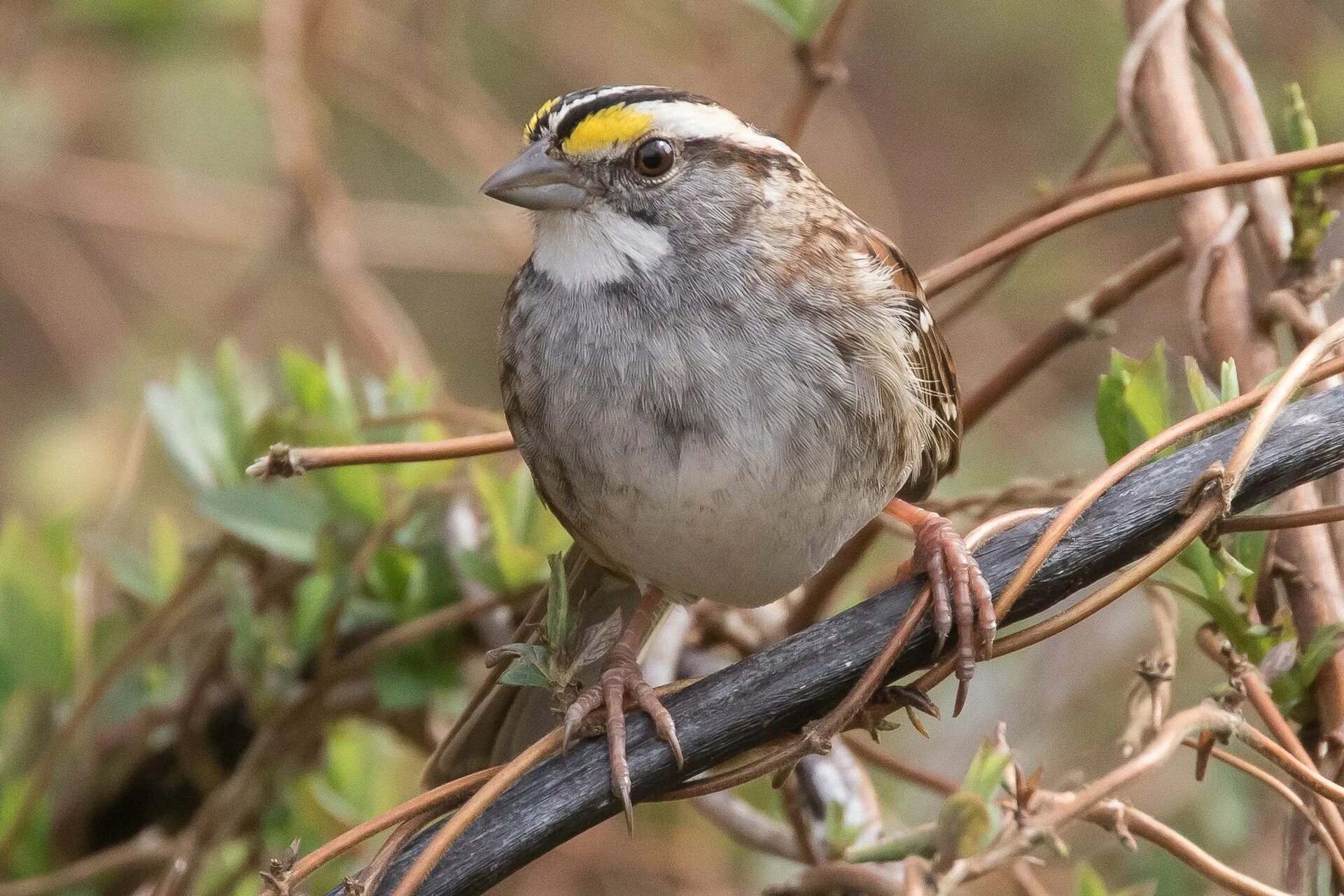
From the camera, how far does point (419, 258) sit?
Result: 407 cm

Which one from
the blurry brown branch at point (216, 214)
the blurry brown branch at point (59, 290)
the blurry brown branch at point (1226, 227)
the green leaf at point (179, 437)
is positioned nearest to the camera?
the blurry brown branch at point (1226, 227)

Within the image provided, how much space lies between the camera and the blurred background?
241 cm

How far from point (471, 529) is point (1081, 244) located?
2263 millimetres

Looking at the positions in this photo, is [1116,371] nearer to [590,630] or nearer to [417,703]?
[590,630]

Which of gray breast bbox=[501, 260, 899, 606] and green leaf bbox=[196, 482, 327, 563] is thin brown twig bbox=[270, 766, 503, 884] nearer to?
gray breast bbox=[501, 260, 899, 606]

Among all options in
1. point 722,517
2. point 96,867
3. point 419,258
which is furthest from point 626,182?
point 419,258

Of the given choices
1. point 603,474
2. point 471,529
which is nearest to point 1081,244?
point 471,529

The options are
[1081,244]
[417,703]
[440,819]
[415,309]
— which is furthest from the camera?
[415,309]

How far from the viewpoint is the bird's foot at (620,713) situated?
1.40m

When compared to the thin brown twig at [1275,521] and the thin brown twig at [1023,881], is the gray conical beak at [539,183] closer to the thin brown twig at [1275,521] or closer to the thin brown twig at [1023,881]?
the thin brown twig at [1275,521]

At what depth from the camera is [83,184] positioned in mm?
4266

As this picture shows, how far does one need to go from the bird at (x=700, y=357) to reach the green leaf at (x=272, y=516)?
0.52 metres

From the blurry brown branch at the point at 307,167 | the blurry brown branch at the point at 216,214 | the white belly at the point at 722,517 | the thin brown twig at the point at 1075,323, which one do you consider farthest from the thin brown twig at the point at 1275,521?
the blurry brown branch at the point at 216,214

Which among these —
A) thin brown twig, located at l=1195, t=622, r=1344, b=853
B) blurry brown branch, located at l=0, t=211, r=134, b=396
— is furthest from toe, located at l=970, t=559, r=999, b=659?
blurry brown branch, located at l=0, t=211, r=134, b=396
